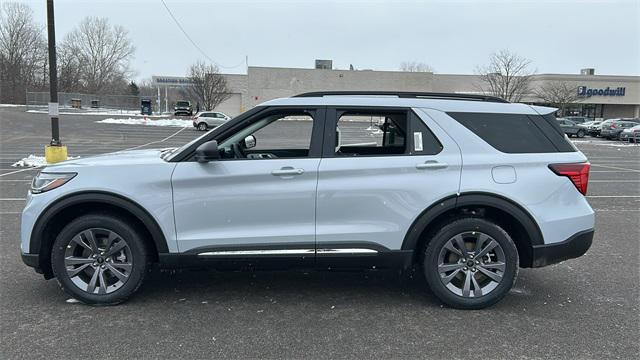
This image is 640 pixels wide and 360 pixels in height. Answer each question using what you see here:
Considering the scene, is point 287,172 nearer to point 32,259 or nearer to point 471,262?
point 471,262

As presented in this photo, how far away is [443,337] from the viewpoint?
3457 millimetres

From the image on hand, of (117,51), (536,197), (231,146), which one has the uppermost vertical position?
(117,51)

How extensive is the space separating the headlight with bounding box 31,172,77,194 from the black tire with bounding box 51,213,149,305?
13.1 inches

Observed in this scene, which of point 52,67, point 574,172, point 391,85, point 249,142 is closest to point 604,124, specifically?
point 391,85

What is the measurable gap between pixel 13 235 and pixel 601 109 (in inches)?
2665

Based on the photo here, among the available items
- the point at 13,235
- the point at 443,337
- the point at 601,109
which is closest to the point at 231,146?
the point at 443,337

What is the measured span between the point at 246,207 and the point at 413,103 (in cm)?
170

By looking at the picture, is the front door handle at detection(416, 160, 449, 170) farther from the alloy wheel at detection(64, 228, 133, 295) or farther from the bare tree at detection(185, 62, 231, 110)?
the bare tree at detection(185, 62, 231, 110)

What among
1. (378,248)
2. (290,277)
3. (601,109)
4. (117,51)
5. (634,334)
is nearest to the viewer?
(634,334)

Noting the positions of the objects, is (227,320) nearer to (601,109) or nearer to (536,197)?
(536,197)

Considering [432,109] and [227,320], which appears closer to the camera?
[227,320]

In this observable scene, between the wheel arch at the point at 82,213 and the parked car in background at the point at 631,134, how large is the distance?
3825 centimetres

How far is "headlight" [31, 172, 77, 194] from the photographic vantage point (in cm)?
382

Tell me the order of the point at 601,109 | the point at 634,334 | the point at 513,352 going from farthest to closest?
the point at 601,109
the point at 634,334
the point at 513,352
